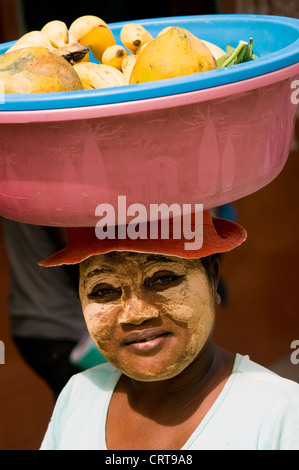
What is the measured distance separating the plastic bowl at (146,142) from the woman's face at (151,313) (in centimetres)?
27

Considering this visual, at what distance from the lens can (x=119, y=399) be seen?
2.05 meters

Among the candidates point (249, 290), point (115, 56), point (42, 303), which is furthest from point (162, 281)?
point (249, 290)

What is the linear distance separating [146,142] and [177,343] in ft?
1.88

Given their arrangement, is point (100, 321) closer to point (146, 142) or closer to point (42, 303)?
point (146, 142)

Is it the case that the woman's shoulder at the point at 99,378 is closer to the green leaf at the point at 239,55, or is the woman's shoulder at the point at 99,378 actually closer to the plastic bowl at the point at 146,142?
the plastic bowl at the point at 146,142

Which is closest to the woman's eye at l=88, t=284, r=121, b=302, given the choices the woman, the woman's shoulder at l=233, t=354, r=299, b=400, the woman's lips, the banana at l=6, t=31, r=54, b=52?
the woman

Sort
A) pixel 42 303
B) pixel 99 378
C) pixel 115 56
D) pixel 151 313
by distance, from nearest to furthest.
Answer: pixel 151 313
pixel 115 56
pixel 99 378
pixel 42 303

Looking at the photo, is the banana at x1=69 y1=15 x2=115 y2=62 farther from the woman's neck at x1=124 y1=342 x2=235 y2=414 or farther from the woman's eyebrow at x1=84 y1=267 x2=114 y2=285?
the woman's neck at x1=124 y1=342 x2=235 y2=414

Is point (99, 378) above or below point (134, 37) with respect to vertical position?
below

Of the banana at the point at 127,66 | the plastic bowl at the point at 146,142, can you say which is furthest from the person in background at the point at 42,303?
the plastic bowl at the point at 146,142

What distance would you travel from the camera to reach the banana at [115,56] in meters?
1.80

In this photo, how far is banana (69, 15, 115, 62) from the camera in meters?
1.85

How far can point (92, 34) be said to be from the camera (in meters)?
1.87
